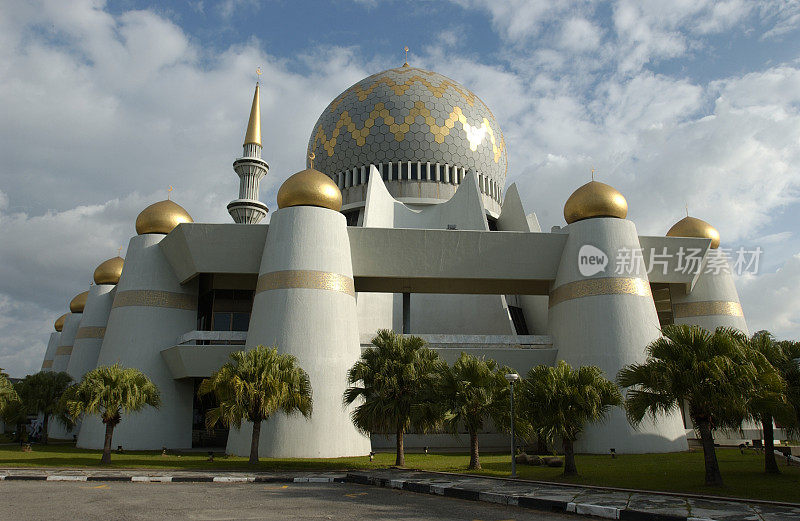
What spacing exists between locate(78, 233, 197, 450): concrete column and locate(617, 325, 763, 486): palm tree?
73.4 ft

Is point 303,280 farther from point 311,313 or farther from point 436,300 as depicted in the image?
point 436,300

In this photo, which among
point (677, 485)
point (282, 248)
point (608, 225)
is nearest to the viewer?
point (677, 485)

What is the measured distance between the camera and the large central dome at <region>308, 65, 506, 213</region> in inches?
1544

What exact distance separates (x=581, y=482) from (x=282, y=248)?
624 inches

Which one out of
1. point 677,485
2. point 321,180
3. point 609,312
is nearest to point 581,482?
point 677,485

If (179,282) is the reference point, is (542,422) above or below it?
below

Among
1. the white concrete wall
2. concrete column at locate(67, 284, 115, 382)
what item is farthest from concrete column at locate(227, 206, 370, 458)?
concrete column at locate(67, 284, 115, 382)

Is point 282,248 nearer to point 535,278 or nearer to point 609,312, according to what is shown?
point 535,278

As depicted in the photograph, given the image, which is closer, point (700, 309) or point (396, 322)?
point (700, 309)

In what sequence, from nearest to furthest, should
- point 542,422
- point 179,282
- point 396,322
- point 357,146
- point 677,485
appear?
1. point 677,485
2. point 542,422
3. point 179,282
4. point 396,322
5. point 357,146

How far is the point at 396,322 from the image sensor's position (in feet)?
113

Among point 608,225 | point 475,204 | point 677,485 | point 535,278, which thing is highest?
point 475,204

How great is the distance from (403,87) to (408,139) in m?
4.22

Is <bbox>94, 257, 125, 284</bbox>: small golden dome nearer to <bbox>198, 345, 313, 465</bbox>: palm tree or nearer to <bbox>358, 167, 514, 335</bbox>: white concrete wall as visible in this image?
<bbox>358, 167, 514, 335</bbox>: white concrete wall
